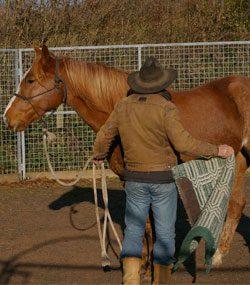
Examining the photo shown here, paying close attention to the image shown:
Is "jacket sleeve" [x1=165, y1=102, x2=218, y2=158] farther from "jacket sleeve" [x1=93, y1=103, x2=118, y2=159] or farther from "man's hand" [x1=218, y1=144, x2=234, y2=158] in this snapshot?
"jacket sleeve" [x1=93, y1=103, x2=118, y2=159]

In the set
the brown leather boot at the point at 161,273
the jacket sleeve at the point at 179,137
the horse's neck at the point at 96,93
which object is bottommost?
the brown leather boot at the point at 161,273

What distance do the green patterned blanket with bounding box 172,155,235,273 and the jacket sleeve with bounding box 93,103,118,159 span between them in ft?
2.06

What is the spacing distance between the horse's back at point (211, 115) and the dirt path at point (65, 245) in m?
1.38

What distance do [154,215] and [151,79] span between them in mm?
1150

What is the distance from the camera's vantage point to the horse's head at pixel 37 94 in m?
5.18

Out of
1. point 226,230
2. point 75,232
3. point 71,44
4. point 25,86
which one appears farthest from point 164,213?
point 71,44

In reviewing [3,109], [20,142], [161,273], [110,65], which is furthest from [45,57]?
[3,109]

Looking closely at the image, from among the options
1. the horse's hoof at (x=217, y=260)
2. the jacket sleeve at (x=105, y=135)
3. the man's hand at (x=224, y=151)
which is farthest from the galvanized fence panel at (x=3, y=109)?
the man's hand at (x=224, y=151)

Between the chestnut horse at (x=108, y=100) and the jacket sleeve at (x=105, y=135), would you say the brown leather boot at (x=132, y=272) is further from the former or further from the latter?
the chestnut horse at (x=108, y=100)

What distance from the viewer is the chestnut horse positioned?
5.02 meters

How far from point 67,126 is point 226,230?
18.3 feet

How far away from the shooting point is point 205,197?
4.30 m

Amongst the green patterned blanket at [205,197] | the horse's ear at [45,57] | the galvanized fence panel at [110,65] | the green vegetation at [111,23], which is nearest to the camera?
the green patterned blanket at [205,197]

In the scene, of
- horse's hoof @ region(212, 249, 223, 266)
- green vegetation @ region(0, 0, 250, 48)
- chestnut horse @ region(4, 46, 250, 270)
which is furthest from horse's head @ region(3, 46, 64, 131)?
green vegetation @ region(0, 0, 250, 48)
